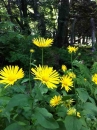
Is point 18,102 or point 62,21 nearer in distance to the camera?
point 18,102

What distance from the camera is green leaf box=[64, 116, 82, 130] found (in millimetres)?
1119

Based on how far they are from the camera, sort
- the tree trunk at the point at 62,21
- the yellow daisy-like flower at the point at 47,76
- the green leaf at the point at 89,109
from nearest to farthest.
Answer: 1. the yellow daisy-like flower at the point at 47,76
2. the green leaf at the point at 89,109
3. the tree trunk at the point at 62,21

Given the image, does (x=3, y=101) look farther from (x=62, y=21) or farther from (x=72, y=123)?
(x=62, y=21)

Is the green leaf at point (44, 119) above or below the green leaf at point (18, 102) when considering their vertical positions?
below

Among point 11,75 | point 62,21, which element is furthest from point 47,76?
point 62,21

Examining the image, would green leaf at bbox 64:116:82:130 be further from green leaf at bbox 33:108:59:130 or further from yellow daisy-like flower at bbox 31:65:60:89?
yellow daisy-like flower at bbox 31:65:60:89

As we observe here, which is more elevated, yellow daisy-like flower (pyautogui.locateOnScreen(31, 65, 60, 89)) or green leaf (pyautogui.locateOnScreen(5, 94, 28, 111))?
yellow daisy-like flower (pyautogui.locateOnScreen(31, 65, 60, 89))

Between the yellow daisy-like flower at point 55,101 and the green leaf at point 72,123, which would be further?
the yellow daisy-like flower at point 55,101

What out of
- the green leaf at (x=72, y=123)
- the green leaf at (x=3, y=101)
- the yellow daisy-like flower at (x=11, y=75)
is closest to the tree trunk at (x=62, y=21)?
the green leaf at (x=3, y=101)

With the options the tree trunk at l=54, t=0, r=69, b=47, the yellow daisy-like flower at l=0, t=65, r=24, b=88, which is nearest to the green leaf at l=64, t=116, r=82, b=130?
the yellow daisy-like flower at l=0, t=65, r=24, b=88

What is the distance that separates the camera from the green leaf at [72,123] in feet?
3.67

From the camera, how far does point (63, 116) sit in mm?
1191

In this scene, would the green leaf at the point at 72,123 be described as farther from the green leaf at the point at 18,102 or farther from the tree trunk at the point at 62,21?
the tree trunk at the point at 62,21

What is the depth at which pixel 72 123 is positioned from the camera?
1.13 meters
